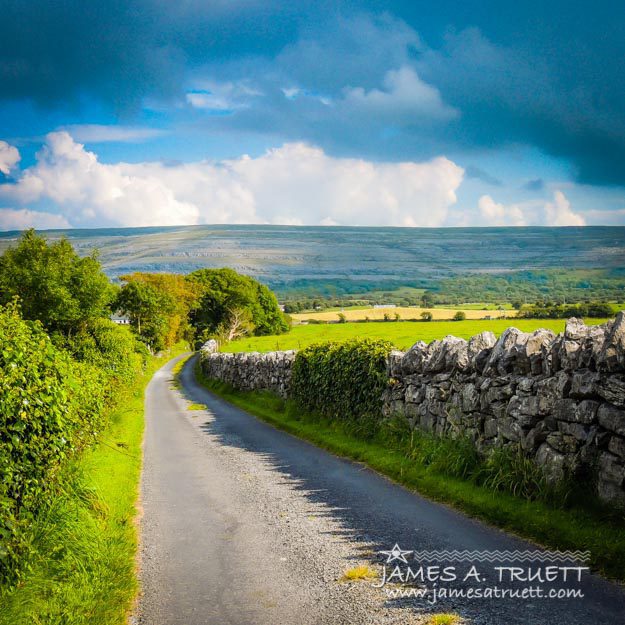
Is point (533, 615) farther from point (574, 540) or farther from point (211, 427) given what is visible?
point (211, 427)

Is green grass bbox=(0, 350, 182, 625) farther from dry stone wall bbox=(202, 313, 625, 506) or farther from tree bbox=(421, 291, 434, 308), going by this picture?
tree bbox=(421, 291, 434, 308)

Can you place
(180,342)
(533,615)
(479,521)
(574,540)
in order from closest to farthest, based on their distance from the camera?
(533,615)
(574,540)
(479,521)
(180,342)

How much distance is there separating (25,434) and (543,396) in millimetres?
7173

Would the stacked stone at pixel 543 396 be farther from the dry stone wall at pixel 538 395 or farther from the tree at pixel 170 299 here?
the tree at pixel 170 299

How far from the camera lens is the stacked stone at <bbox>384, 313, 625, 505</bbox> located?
8.05m

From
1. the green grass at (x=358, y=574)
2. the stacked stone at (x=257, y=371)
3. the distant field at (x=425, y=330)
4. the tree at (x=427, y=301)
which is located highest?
the tree at (x=427, y=301)

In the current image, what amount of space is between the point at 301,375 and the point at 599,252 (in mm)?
173542

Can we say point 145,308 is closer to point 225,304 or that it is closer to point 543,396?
point 225,304

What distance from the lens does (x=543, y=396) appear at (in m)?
9.40

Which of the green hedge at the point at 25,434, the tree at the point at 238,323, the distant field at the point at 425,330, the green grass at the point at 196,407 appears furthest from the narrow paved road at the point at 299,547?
the tree at the point at 238,323

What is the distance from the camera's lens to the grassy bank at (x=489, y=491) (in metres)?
7.32

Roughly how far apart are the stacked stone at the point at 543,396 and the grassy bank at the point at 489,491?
1.22ft

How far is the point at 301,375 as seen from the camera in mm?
22688

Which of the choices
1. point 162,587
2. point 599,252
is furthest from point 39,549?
point 599,252
